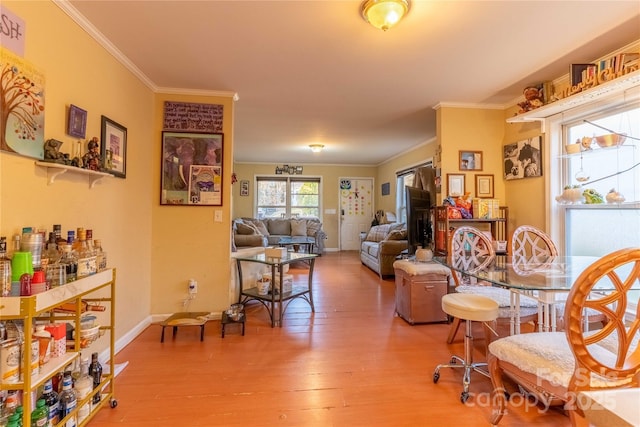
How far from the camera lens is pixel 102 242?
219 centimetres

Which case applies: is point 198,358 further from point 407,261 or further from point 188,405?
point 407,261

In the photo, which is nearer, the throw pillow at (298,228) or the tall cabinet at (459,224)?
the tall cabinet at (459,224)

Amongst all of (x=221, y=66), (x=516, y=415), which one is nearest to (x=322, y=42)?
(x=221, y=66)

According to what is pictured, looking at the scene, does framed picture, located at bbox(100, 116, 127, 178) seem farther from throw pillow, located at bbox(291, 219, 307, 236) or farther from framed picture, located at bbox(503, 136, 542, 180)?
throw pillow, located at bbox(291, 219, 307, 236)

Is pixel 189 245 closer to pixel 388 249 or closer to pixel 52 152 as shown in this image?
pixel 52 152

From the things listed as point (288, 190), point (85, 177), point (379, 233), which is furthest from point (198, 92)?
point (288, 190)

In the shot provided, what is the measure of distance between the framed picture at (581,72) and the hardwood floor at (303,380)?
2.29 meters

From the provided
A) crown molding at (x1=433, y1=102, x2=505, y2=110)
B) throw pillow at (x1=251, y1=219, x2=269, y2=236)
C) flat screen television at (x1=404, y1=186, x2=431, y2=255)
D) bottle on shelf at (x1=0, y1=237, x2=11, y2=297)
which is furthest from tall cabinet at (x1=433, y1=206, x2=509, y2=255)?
throw pillow at (x1=251, y1=219, x2=269, y2=236)

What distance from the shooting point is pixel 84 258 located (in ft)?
5.33

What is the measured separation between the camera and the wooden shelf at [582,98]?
2037mm

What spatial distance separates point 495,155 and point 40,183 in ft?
13.2

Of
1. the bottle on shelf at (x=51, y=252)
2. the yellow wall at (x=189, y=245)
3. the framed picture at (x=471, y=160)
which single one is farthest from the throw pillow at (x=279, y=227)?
the bottle on shelf at (x=51, y=252)

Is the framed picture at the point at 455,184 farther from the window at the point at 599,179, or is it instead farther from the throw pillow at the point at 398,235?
the throw pillow at the point at 398,235

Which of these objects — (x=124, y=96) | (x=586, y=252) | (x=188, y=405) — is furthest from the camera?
(x=586, y=252)
